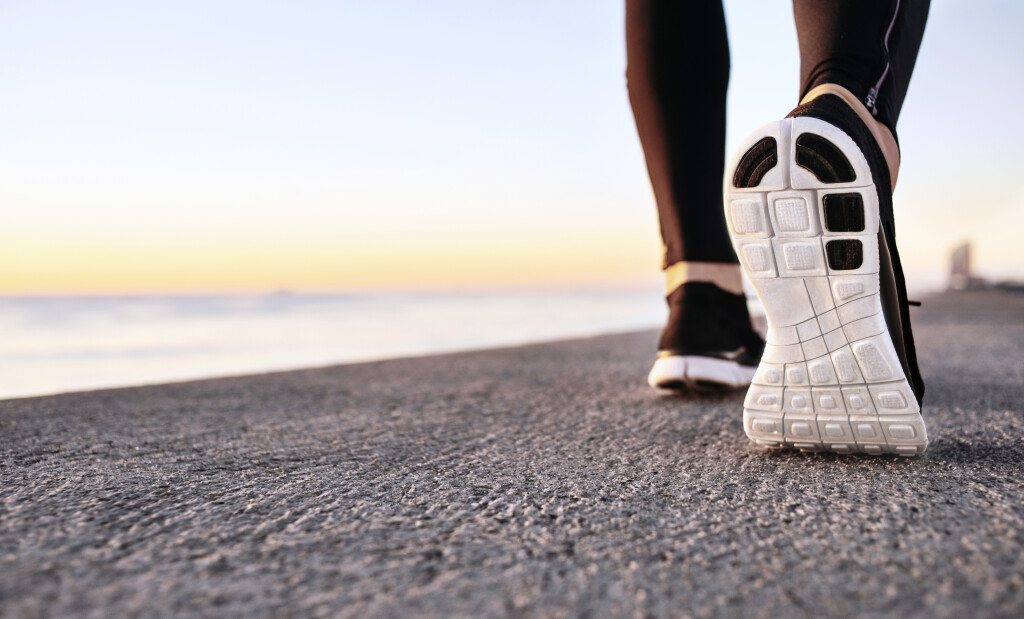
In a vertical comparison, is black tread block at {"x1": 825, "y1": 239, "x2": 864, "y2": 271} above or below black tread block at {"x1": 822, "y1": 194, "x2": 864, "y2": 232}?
below

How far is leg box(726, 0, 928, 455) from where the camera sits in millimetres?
708

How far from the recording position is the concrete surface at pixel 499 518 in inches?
16.6

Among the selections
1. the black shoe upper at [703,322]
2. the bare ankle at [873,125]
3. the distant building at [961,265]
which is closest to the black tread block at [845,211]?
the bare ankle at [873,125]

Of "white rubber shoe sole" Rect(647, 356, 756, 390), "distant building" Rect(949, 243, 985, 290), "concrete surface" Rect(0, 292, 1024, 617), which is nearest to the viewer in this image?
"concrete surface" Rect(0, 292, 1024, 617)

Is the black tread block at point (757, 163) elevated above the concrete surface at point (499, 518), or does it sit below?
above

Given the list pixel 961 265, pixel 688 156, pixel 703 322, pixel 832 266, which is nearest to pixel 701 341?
pixel 703 322

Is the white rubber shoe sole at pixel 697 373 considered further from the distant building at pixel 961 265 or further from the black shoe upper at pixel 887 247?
the distant building at pixel 961 265

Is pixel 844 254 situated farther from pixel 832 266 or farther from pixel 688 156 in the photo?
pixel 688 156

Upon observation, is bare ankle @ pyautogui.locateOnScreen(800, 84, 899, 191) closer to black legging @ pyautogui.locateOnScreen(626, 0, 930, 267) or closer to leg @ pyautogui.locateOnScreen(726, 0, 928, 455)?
leg @ pyautogui.locateOnScreen(726, 0, 928, 455)

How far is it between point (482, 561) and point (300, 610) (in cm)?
13

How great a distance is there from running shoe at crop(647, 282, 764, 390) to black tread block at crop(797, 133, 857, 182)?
18.8 inches

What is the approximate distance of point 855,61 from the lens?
2.61 ft

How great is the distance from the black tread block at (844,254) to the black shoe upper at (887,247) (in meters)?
0.04

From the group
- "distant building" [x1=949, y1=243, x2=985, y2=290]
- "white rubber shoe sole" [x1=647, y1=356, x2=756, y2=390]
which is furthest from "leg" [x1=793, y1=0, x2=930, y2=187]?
"distant building" [x1=949, y1=243, x2=985, y2=290]
